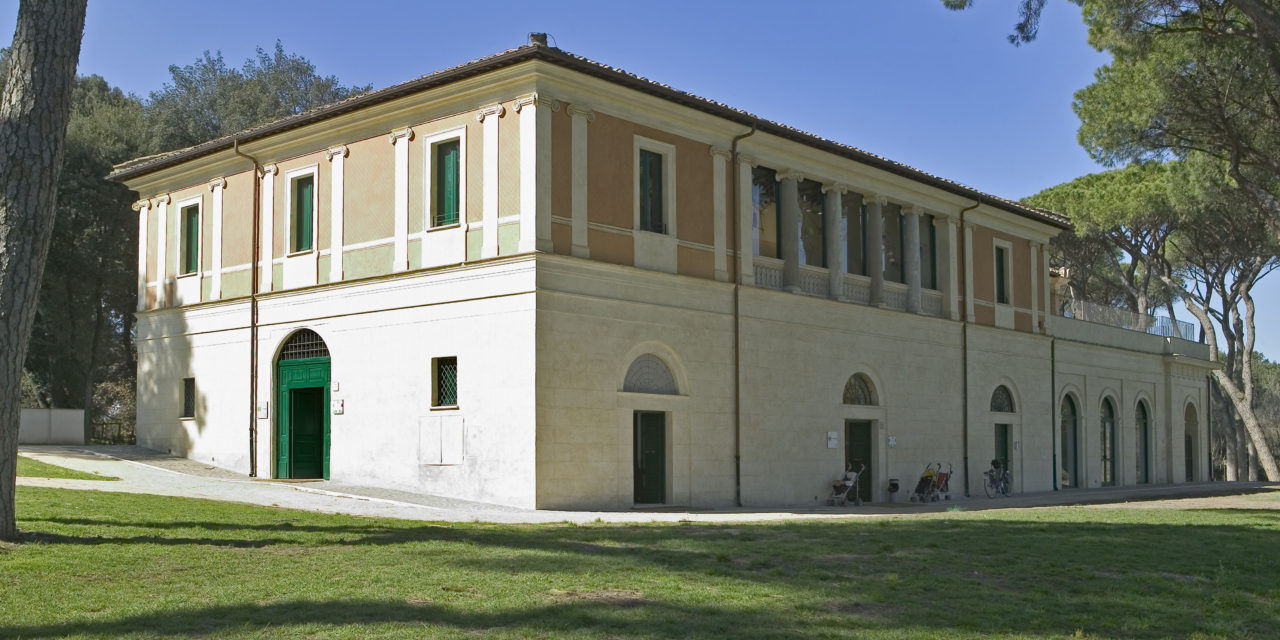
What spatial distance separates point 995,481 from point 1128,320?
13.8m

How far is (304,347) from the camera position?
24.7 m

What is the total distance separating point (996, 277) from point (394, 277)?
19.5m

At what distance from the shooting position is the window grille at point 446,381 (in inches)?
856

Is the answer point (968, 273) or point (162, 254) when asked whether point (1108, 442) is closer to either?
point (968, 273)

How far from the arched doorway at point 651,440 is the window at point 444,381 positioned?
339 cm

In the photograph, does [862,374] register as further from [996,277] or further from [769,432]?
[996,277]

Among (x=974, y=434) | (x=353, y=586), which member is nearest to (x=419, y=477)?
(x=353, y=586)

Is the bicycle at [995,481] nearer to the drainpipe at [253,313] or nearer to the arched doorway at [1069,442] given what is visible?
the arched doorway at [1069,442]

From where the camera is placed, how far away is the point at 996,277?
3488cm

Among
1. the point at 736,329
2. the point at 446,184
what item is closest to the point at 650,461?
the point at 736,329

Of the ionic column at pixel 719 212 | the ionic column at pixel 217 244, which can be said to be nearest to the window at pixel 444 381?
the ionic column at pixel 719 212

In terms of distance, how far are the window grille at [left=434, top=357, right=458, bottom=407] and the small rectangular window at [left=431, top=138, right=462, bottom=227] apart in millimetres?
2552

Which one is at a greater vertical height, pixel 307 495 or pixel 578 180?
pixel 578 180

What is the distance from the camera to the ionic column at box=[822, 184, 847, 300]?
91.4 ft
